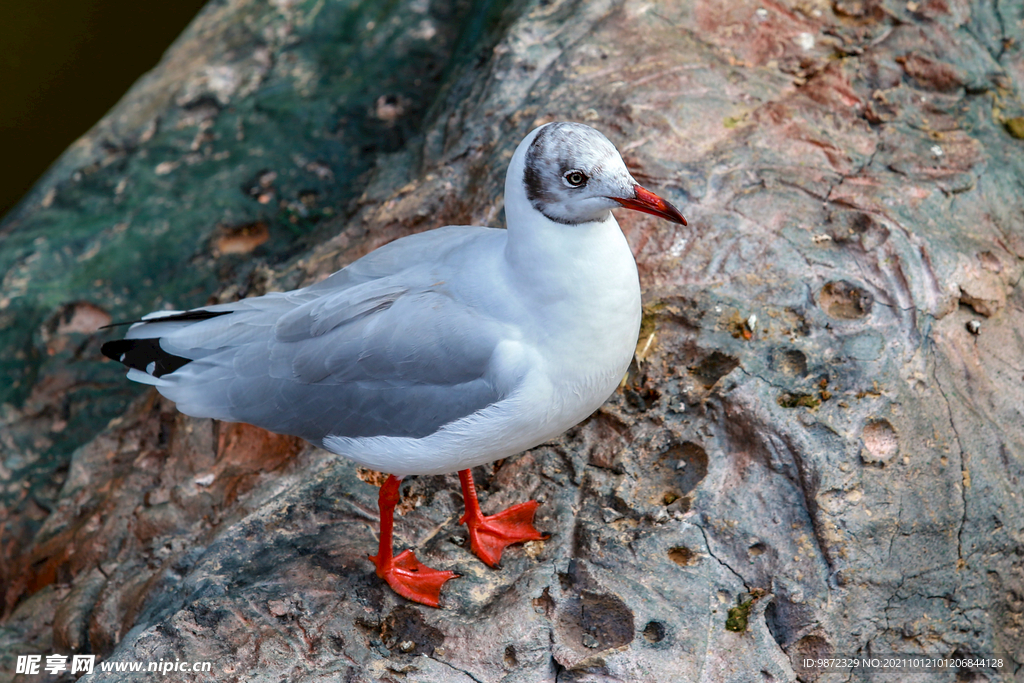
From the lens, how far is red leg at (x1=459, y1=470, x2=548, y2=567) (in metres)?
3.15

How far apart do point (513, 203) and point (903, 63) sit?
2.48 meters

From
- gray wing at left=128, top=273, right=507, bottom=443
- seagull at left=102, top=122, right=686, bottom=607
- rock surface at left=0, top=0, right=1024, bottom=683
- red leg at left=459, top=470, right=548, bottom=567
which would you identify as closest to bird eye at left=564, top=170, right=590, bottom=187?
seagull at left=102, top=122, right=686, bottom=607

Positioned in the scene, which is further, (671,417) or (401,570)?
(671,417)

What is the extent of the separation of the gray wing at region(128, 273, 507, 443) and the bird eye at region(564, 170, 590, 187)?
0.54 m

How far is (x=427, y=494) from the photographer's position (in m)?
3.51

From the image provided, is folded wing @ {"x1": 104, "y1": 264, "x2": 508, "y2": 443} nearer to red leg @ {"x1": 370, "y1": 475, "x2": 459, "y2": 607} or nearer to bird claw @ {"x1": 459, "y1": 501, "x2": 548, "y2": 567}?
red leg @ {"x1": 370, "y1": 475, "x2": 459, "y2": 607}

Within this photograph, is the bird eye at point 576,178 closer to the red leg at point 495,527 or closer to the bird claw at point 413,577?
the red leg at point 495,527

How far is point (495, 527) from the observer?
317 centimetres

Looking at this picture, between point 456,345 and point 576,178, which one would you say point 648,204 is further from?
point 456,345

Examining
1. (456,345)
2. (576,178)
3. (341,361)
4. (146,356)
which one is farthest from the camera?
(146,356)

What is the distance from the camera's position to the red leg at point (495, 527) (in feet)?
10.3

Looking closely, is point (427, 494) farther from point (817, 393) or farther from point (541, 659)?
point (817, 393)

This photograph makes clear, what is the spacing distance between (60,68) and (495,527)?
8.84 m

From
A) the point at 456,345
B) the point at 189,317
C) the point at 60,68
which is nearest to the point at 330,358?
the point at 456,345
